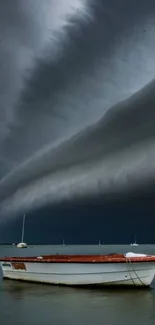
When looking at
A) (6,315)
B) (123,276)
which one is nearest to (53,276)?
(123,276)

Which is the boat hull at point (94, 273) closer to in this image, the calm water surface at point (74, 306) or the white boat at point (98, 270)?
the white boat at point (98, 270)

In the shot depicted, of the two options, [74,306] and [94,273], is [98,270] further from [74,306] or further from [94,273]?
[74,306]

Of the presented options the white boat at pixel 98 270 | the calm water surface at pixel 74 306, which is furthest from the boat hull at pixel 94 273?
the calm water surface at pixel 74 306

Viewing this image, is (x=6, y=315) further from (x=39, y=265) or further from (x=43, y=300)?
(x=39, y=265)

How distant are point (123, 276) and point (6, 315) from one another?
1216cm

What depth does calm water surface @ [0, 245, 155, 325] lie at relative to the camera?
902 inches

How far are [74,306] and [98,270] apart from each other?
7.11 m

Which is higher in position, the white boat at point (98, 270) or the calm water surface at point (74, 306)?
the white boat at point (98, 270)

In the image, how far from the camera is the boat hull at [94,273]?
110 ft

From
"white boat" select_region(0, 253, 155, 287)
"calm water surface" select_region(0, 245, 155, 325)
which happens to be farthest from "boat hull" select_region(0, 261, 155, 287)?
"calm water surface" select_region(0, 245, 155, 325)

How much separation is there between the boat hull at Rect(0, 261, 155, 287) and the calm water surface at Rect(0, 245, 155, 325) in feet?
2.71

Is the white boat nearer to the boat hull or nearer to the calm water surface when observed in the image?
the boat hull

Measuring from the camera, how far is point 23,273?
40219mm

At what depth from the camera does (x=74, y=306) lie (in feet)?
89.7
